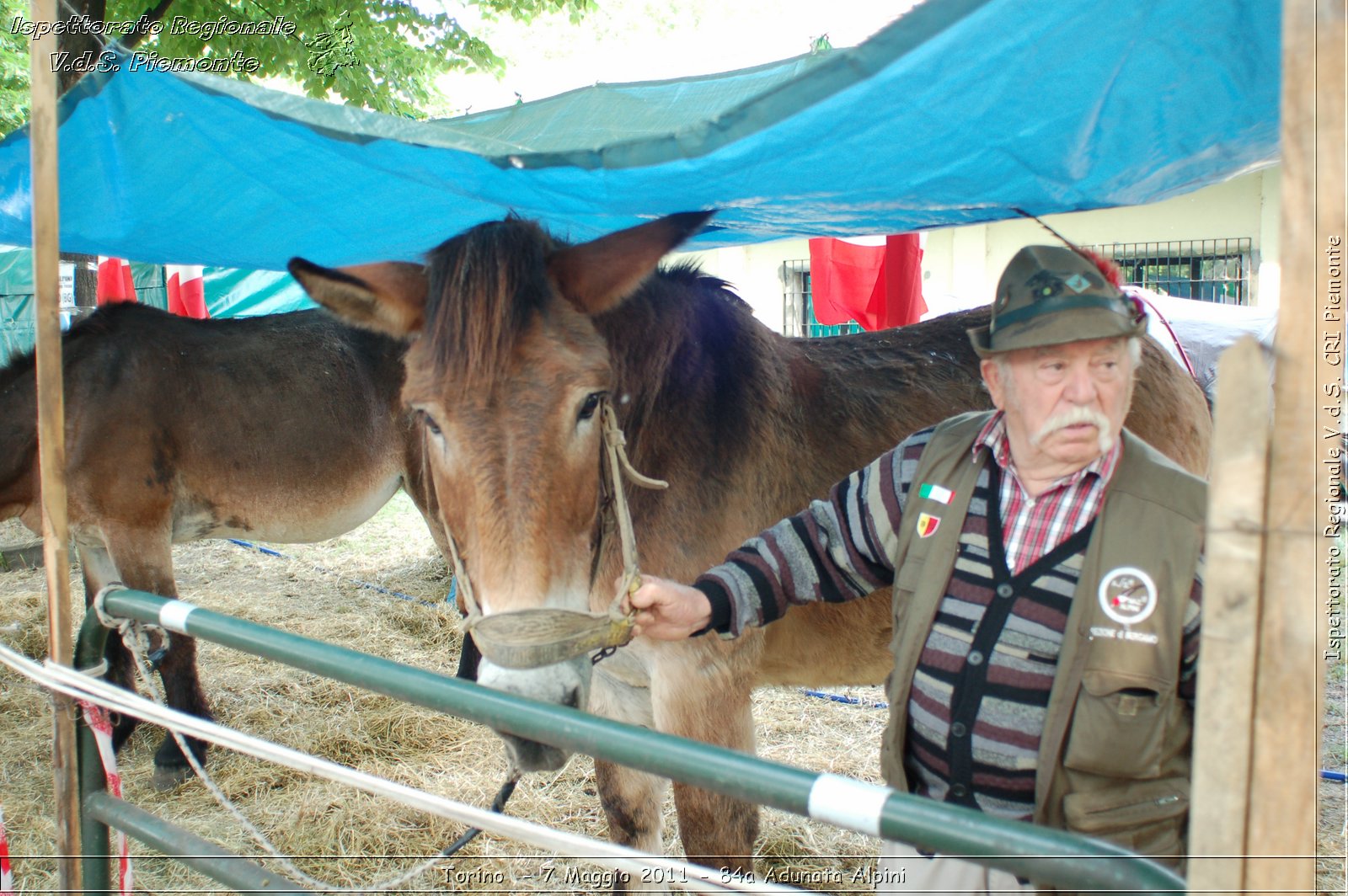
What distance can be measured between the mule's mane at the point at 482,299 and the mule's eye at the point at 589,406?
22 centimetres

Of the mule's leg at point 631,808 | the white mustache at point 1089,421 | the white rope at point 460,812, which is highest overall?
the white mustache at point 1089,421

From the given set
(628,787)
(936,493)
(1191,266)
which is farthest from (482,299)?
(1191,266)

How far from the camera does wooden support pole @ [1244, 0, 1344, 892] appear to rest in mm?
863

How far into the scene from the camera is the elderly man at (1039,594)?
1.51m

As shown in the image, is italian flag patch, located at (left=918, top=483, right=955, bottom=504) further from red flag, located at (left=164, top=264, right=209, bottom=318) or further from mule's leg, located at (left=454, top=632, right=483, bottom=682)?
red flag, located at (left=164, top=264, right=209, bottom=318)

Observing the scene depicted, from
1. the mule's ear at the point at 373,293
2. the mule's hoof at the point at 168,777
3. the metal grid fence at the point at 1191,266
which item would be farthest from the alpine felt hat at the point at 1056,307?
the metal grid fence at the point at 1191,266

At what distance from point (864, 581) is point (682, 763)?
100 centimetres

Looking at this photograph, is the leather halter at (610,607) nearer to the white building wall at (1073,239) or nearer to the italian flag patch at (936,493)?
the italian flag patch at (936,493)

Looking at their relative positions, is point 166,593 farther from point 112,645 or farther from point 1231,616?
point 1231,616

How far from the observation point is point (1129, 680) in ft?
4.86

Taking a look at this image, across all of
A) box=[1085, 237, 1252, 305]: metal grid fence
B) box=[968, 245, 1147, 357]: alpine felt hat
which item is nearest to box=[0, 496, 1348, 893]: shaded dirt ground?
box=[968, 245, 1147, 357]: alpine felt hat

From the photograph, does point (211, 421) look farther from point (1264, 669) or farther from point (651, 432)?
point (1264, 669)

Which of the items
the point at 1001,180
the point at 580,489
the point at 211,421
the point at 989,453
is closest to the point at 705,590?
the point at 580,489

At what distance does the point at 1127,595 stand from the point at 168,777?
4.74 meters
